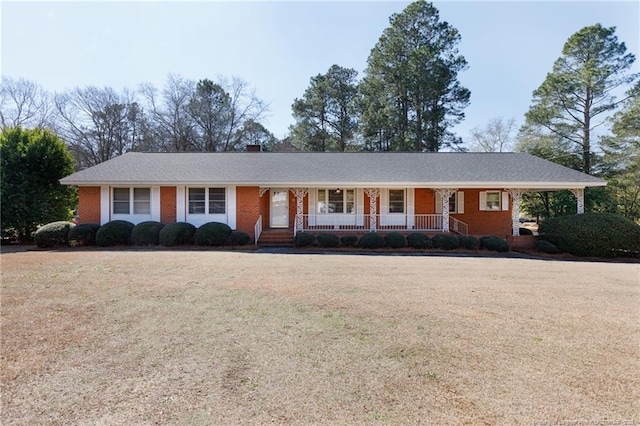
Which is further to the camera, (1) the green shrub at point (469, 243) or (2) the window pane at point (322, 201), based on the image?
(2) the window pane at point (322, 201)

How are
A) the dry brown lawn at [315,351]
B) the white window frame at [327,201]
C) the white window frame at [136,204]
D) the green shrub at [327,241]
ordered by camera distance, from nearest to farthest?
the dry brown lawn at [315,351] < the green shrub at [327,241] < the white window frame at [136,204] < the white window frame at [327,201]

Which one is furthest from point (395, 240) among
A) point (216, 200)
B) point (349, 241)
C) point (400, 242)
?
point (216, 200)

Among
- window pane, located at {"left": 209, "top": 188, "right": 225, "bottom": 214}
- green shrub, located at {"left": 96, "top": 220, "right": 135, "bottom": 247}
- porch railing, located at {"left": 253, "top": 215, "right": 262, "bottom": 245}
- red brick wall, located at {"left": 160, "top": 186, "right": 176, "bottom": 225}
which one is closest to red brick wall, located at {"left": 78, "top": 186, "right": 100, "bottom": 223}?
green shrub, located at {"left": 96, "top": 220, "right": 135, "bottom": 247}

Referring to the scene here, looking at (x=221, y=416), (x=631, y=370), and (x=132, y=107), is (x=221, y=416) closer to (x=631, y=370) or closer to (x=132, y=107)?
(x=631, y=370)

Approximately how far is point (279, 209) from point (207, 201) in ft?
12.9

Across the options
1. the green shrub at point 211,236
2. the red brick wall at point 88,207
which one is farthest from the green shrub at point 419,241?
the red brick wall at point 88,207

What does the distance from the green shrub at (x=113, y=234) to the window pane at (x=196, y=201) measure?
9.50 ft

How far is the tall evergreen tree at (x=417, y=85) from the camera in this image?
30.8 metres

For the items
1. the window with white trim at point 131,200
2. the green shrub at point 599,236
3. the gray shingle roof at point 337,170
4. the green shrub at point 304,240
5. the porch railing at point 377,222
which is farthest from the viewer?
the porch railing at point 377,222

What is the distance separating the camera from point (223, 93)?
38.6m

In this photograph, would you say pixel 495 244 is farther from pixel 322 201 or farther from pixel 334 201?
pixel 322 201

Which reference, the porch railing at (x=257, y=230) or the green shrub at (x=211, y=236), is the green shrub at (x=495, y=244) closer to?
the porch railing at (x=257, y=230)

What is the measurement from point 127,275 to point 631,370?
947 cm

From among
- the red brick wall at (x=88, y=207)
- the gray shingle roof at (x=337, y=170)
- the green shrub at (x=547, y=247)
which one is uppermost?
the gray shingle roof at (x=337, y=170)
